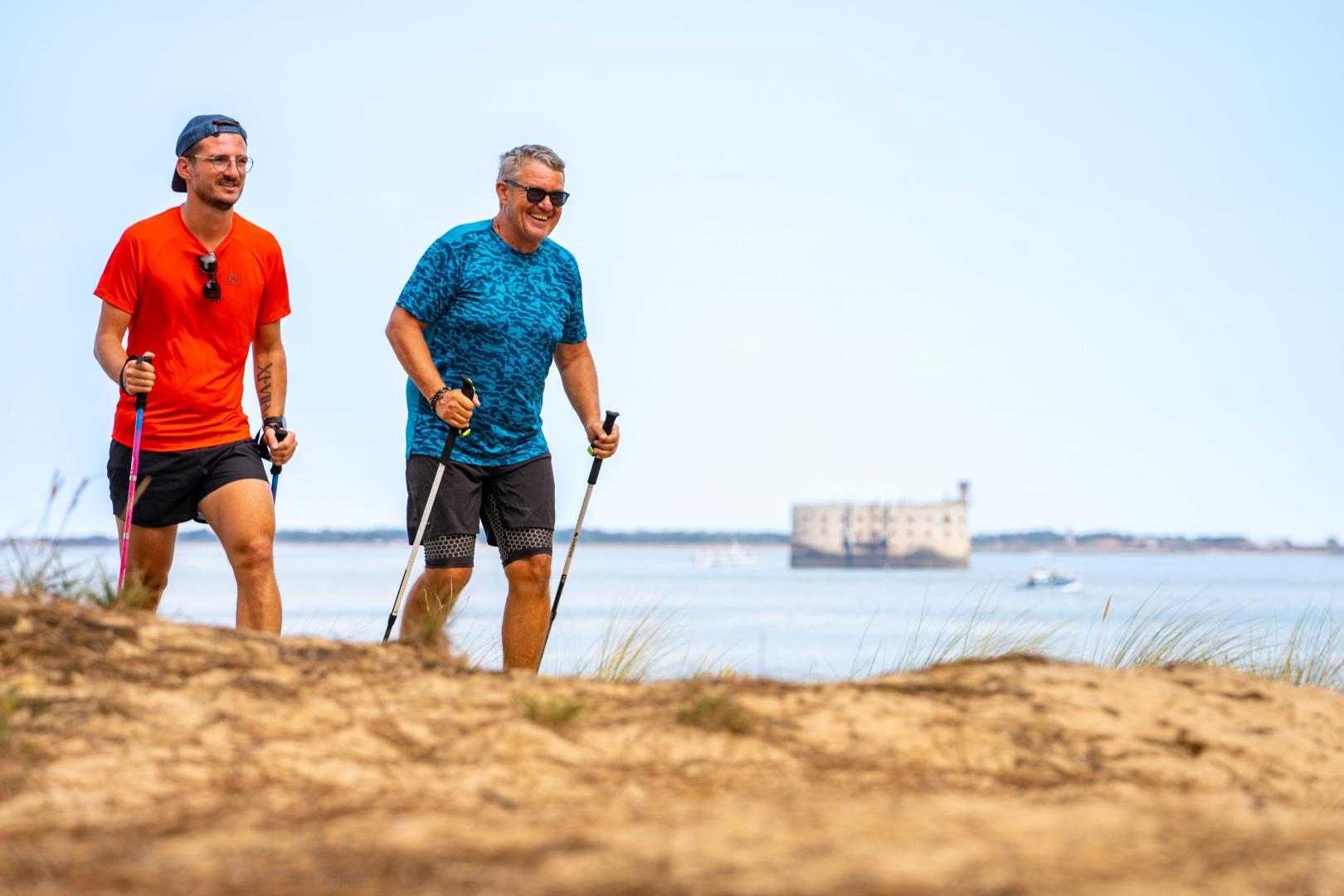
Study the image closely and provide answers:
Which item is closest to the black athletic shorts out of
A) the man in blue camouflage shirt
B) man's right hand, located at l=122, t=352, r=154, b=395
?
the man in blue camouflage shirt

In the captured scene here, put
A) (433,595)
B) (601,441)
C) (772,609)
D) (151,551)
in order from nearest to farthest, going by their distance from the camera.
A: (151,551)
(433,595)
(601,441)
(772,609)

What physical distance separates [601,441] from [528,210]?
1141mm

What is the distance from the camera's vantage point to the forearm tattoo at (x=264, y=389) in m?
6.29

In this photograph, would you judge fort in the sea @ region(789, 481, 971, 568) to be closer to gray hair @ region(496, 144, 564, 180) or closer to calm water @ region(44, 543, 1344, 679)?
calm water @ region(44, 543, 1344, 679)

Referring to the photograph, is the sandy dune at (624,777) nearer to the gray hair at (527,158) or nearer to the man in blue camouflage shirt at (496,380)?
the man in blue camouflage shirt at (496,380)

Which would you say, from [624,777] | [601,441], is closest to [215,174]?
[601,441]

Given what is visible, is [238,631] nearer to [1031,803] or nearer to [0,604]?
[0,604]

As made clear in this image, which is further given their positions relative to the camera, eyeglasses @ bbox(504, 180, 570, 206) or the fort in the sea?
the fort in the sea

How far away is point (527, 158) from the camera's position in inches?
251

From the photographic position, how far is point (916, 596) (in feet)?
246

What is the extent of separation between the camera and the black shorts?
5867mm

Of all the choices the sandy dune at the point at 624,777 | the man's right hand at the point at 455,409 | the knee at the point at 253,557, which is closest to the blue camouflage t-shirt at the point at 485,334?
the man's right hand at the point at 455,409

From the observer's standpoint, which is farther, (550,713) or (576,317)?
(576,317)

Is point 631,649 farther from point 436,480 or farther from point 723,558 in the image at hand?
point 723,558
